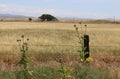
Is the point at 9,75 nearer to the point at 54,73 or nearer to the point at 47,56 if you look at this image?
the point at 54,73

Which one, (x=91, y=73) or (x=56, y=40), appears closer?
(x=91, y=73)

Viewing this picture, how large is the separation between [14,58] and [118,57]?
407 centimetres

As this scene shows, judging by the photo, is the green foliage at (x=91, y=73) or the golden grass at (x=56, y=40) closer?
the green foliage at (x=91, y=73)

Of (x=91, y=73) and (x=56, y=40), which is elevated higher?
(x=91, y=73)

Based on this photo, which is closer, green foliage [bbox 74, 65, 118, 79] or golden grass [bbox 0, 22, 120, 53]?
green foliage [bbox 74, 65, 118, 79]

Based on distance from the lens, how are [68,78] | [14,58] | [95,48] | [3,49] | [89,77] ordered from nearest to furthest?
[68,78] < [89,77] < [14,58] < [3,49] < [95,48]

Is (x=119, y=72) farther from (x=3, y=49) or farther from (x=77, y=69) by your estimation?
(x=3, y=49)

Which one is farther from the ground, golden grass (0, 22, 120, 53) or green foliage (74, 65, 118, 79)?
green foliage (74, 65, 118, 79)

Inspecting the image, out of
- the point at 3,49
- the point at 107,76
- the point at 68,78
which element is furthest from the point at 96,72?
the point at 3,49

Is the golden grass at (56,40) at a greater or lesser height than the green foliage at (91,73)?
lesser

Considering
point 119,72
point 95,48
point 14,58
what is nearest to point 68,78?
point 119,72

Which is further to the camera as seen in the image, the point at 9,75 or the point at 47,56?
the point at 47,56

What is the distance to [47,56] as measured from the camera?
15.5m

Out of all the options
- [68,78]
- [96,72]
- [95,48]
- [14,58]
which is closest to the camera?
[68,78]
